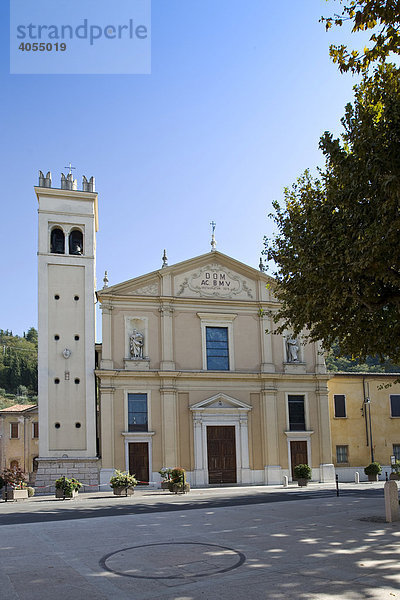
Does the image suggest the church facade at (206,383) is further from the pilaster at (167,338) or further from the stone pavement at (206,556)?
the stone pavement at (206,556)

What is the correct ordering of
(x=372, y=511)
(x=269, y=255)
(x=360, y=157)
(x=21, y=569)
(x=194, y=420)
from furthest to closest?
(x=194, y=420)
(x=269, y=255)
(x=372, y=511)
(x=360, y=157)
(x=21, y=569)

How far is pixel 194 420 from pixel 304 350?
28.7ft

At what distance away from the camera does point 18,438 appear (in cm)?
5481

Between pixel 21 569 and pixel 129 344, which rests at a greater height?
pixel 129 344

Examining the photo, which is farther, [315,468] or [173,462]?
[315,468]

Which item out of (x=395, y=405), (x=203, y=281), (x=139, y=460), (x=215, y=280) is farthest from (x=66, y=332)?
(x=395, y=405)

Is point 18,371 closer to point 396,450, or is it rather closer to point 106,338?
point 106,338

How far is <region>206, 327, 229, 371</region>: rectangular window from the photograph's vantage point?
1470 inches

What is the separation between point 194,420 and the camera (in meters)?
35.7

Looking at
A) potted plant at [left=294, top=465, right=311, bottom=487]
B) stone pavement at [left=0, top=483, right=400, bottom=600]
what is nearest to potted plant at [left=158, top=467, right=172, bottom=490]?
potted plant at [left=294, top=465, right=311, bottom=487]

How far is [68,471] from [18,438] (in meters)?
24.1

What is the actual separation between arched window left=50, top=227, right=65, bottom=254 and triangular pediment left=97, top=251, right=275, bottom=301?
378 cm

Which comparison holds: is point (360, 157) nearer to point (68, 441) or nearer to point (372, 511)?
point (372, 511)

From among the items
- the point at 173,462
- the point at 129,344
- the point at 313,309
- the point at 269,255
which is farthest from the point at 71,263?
the point at 313,309
